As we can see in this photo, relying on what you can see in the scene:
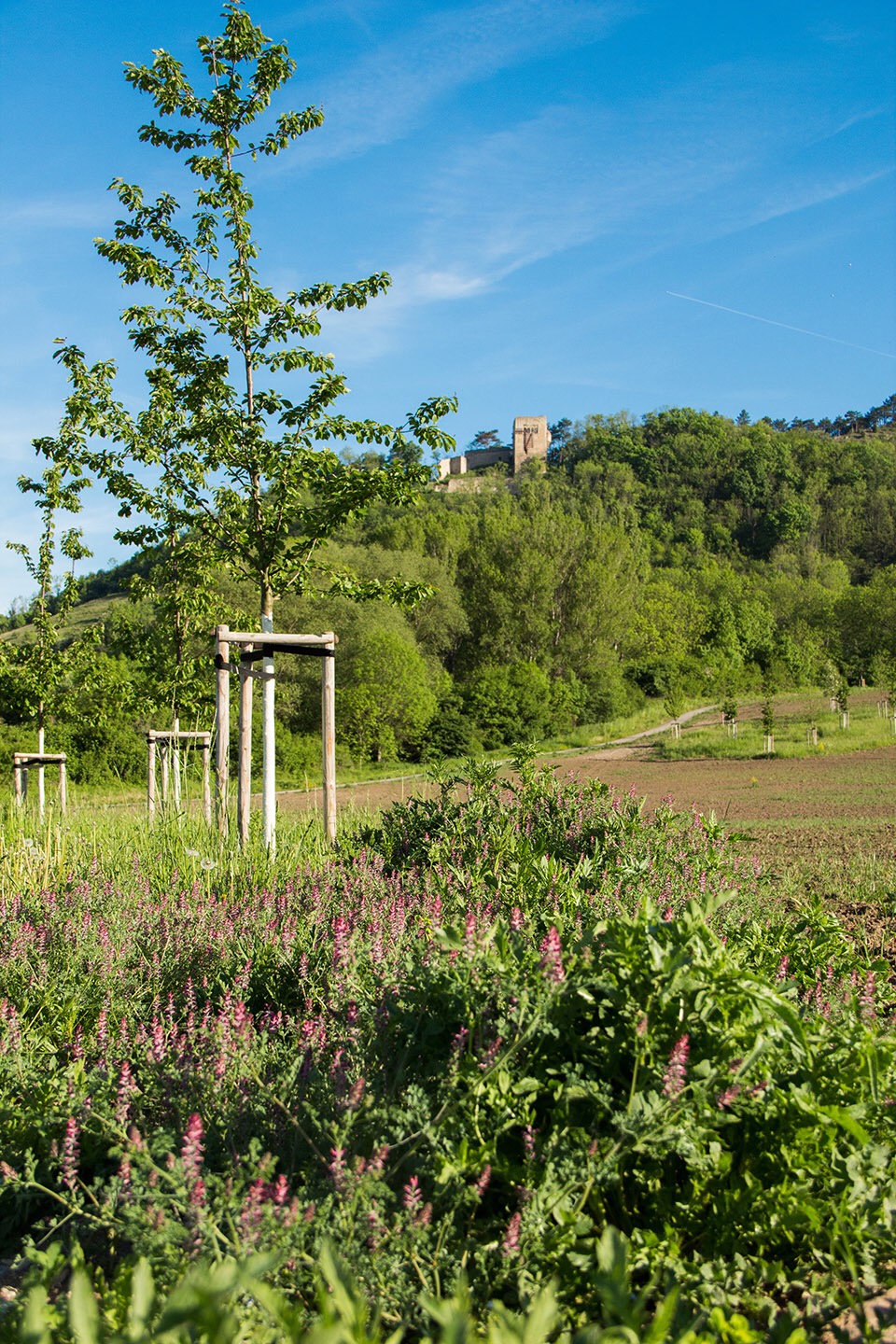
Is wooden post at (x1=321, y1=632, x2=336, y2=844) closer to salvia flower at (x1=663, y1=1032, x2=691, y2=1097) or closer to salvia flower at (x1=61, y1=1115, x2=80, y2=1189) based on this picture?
salvia flower at (x1=61, y1=1115, x2=80, y2=1189)

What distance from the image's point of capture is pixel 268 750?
733 centimetres

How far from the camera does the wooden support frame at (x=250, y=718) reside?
690cm

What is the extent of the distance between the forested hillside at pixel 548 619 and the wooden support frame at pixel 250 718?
1.03 m

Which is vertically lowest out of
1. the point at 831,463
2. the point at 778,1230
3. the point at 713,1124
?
the point at 778,1230

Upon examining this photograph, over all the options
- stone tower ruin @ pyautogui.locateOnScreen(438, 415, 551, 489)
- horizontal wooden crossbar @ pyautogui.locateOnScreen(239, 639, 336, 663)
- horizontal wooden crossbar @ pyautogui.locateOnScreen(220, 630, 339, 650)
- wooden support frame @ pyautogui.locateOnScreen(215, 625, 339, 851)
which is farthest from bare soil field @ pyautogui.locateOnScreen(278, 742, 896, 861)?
stone tower ruin @ pyautogui.locateOnScreen(438, 415, 551, 489)

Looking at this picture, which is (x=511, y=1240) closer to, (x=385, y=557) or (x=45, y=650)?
(x=45, y=650)

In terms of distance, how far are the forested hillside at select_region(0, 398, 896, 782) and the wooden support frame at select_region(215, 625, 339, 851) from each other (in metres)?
1.03

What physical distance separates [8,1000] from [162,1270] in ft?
6.71

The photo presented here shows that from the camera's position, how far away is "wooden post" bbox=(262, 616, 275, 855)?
22.4 feet

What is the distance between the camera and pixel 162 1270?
1.87 m

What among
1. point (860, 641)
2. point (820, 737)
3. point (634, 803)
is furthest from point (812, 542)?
point (634, 803)

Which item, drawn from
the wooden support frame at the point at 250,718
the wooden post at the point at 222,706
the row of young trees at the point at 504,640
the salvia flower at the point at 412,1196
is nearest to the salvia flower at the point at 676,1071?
the salvia flower at the point at 412,1196

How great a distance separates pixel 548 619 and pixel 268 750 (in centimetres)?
4018

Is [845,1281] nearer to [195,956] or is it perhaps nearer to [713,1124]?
[713,1124]
